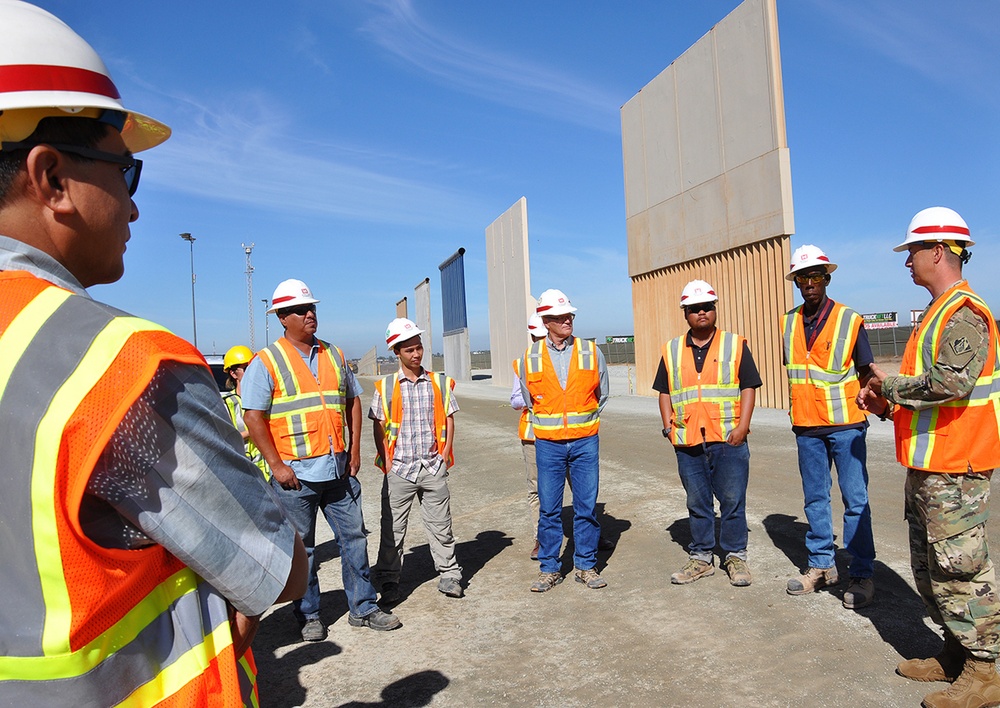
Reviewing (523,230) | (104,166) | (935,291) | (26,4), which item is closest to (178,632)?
(104,166)

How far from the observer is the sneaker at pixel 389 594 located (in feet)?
18.2

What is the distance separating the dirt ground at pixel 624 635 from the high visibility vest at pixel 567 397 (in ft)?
3.96

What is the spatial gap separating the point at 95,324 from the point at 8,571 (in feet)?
1.20

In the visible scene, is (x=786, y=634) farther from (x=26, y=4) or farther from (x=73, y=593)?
(x=26, y=4)

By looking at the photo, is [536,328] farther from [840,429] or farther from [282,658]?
[282,658]

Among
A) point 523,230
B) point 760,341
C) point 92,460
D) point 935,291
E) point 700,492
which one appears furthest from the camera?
point 523,230

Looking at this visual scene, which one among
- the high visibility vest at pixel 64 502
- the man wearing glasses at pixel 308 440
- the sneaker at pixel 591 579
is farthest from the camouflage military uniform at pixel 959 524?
the high visibility vest at pixel 64 502

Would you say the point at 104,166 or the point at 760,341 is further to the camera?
the point at 760,341

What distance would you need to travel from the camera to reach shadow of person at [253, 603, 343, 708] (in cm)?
407

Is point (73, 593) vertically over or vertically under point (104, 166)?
under

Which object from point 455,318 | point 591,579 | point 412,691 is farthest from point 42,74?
point 455,318

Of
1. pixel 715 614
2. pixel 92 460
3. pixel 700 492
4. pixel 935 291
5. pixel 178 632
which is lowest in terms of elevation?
pixel 715 614

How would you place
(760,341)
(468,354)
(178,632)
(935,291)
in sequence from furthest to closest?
(468,354) < (760,341) < (935,291) < (178,632)

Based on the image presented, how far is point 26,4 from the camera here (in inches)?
46.1
